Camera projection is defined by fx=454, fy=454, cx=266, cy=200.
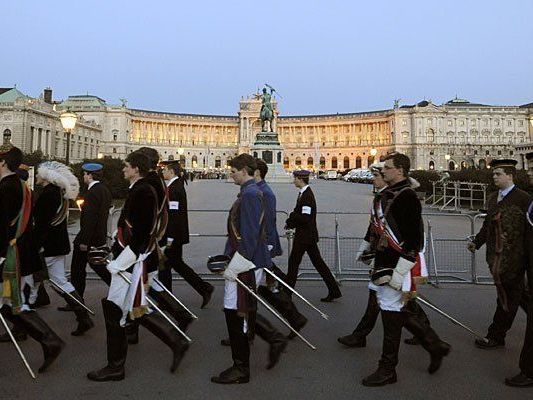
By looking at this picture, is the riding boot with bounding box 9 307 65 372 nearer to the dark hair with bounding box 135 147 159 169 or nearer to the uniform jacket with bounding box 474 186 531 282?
the dark hair with bounding box 135 147 159 169

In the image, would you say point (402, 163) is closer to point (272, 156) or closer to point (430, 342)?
point (430, 342)

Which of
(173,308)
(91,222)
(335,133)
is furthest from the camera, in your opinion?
(335,133)

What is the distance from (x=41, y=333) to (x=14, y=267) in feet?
2.56

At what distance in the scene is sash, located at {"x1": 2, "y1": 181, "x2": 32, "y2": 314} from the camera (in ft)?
15.9

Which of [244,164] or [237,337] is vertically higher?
[244,164]

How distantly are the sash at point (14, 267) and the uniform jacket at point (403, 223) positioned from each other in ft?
12.9

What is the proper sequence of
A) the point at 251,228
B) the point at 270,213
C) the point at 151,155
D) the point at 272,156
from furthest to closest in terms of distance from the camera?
1. the point at 272,156
2. the point at 270,213
3. the point at 151,155
4. the point at 251,228

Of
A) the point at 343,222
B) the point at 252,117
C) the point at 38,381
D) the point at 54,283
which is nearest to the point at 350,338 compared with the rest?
the point at 38,381

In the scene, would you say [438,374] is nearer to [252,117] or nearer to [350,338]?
[350,338]

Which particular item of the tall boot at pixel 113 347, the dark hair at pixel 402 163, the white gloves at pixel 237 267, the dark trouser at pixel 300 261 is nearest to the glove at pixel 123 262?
the tall boot at pixel 113 347

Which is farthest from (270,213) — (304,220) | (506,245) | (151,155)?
(506,245)

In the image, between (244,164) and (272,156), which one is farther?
(272,156)

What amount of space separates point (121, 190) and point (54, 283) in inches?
991

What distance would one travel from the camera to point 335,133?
141 m
